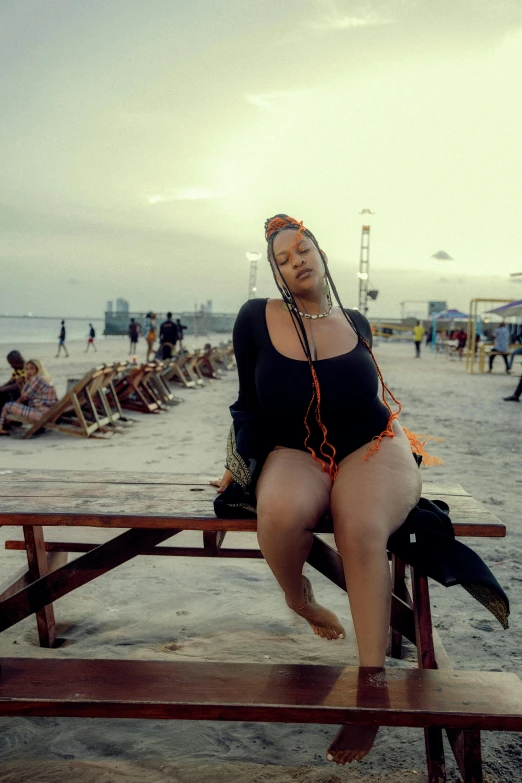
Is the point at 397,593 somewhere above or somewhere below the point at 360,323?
below

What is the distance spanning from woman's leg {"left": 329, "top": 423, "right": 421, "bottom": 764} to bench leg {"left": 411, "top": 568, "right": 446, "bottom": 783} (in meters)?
0.30

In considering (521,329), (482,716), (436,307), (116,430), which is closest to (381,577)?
(482,716)

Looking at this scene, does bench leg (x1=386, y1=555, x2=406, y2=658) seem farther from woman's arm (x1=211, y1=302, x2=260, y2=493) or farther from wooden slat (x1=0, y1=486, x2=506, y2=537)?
woman's arm (x1=211, y1=302, x2=260, y2=493)

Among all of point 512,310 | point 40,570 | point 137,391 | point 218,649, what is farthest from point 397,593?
point 512,310

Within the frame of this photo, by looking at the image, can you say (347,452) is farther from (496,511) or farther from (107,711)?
(496,511)

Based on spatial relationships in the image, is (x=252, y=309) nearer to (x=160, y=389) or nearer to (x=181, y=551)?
(x=181, y=551)

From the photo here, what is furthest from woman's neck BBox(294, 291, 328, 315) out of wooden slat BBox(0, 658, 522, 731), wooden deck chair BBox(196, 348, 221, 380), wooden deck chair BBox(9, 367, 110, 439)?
wooden deck chair BBox(196, 348, 221, 380)

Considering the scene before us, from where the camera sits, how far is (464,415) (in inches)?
439

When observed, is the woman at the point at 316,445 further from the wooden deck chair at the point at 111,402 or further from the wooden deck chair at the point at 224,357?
the wooden deck chair at the point at 224,357

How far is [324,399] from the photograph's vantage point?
2.47 metres

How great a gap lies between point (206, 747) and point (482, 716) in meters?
1.05

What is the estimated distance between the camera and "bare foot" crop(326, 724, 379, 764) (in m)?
1.99

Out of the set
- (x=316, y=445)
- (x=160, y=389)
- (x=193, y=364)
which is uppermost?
(x=316, y=445)

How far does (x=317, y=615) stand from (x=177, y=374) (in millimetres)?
13609
